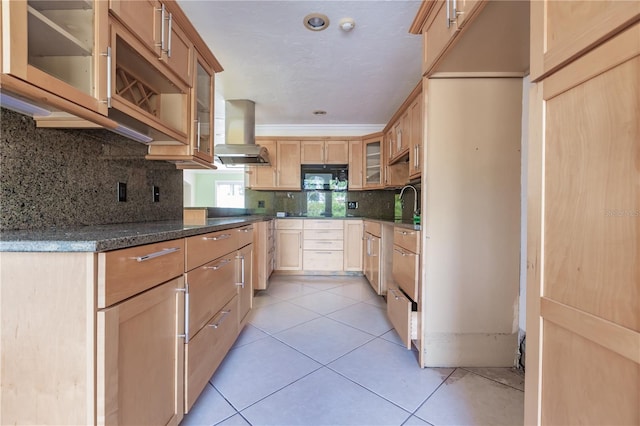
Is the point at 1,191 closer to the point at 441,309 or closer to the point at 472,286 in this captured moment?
the point at 441,309

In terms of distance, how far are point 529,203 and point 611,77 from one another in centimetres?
34

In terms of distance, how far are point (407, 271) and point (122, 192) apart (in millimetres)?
1908

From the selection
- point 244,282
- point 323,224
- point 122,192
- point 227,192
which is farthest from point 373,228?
point 227,192

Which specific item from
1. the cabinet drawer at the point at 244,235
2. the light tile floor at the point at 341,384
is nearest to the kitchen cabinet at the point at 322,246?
the light tile floor at the point at 341,384

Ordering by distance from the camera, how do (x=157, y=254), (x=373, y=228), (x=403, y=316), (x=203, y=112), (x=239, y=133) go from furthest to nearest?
(x=239, y=133) < (x=373, y=228) < (x=203, y=112) < (x=403, y=316) < (x=157, y=254)

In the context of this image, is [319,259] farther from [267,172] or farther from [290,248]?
[267,172]

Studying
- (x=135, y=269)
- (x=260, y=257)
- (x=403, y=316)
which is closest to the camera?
(x=135, y=269)

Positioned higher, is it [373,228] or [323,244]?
[373,228]

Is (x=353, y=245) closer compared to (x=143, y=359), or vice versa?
(x=143, y=359)

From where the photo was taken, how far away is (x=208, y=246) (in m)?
1.33

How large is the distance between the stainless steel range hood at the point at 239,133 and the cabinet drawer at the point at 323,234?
127 centimetres

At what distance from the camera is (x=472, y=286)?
1658mm

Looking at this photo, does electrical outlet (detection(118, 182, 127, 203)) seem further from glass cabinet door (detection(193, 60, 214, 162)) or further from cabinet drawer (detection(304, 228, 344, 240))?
cabinet drawer (detection(304, 228, 344, 240))

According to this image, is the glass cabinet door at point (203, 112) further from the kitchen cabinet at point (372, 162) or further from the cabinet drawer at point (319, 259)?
the kitchen cabinet at point (372, 162)
